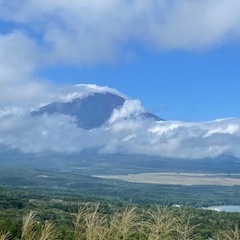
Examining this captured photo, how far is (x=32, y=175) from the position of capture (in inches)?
5906

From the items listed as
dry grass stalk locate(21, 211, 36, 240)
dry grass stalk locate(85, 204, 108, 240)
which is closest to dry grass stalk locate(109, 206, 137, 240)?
dry grass stalk locate(85, 204, 108, 240)

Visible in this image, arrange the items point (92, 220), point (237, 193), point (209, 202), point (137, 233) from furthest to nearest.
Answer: point (237, 193) → point (209, 202) → point (137, 233) → point (92, 220)

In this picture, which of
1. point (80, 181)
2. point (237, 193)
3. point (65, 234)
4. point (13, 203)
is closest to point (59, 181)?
Result: point (80, 181)

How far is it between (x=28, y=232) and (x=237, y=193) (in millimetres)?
123477

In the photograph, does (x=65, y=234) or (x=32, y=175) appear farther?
(x=32, y=175)

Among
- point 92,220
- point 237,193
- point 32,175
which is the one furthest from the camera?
point 32,175

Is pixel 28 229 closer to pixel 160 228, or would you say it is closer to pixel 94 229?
pixel 94 229

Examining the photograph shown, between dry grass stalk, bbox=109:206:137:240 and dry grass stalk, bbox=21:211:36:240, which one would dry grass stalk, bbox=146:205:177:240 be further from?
dry grass stalk, bbox=21:211:36:240

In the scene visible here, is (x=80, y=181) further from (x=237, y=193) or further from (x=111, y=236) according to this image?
(x=111, y=236)

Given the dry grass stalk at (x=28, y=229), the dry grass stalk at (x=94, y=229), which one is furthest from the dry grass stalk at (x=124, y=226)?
the dry grass stalk at (x=28, y=229)

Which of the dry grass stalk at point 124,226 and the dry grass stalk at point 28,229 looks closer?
the dry grass stalk at point 124,226

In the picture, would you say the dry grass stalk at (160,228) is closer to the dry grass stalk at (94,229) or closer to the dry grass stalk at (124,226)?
the dry grass stalk at (124,226)

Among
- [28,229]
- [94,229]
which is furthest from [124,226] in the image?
[28,229]

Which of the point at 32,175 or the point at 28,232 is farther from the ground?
the point at 32,175
